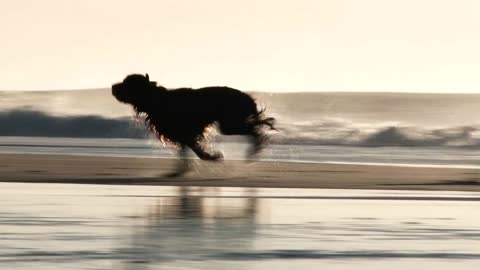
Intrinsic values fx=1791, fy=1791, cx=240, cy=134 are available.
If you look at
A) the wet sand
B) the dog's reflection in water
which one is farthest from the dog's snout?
the dog's reflection in water

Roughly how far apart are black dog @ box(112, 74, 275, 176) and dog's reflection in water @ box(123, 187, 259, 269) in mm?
6632

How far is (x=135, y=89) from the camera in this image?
76.4ft

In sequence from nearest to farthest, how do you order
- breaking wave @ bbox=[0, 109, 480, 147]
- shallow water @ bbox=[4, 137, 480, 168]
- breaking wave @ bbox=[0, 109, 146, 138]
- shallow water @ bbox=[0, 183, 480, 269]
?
shallow water @ bbox=[0, 183, 480, 269], shallow water @ bbox=[4, 137, 480, 168], breaking wave @ bbox=[0, 109, 480, 147], breaking wave @ bbox=[0, 109, 146, 138]

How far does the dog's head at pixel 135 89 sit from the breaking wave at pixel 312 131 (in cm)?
991

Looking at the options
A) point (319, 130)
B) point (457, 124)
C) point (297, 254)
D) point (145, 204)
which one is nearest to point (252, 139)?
point (145, 204)

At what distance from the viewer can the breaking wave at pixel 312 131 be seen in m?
37.8

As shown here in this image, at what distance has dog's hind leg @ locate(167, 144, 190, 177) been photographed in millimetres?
21155

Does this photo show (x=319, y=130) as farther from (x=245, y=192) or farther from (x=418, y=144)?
(x=245, y=192)

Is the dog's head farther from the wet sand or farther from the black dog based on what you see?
the wet sand

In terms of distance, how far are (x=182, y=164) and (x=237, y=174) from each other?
0.68 m

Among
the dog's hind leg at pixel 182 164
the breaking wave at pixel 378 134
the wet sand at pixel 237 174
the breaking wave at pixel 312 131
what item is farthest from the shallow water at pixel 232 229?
the breaking wave at pixel 378 134

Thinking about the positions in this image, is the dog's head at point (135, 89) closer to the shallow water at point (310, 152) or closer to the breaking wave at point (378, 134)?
the shallow water at point (310, 152)

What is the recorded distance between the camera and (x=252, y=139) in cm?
2323

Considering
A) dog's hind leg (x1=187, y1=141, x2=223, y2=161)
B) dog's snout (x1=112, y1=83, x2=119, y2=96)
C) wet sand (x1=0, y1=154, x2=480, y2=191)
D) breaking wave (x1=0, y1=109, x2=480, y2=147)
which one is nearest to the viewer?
wet sand (x1=0, y1=154, x2=480, y2=191)
